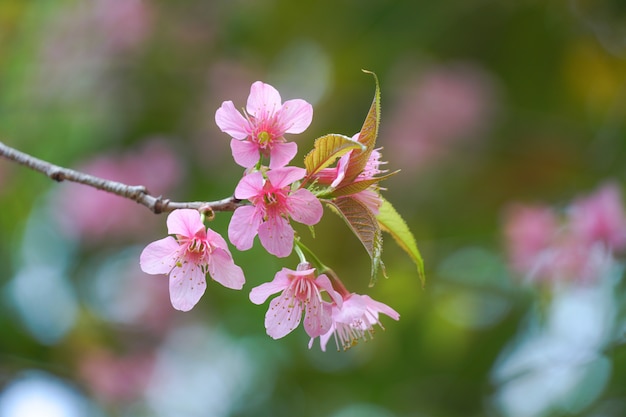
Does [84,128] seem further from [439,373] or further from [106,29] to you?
[439,373]

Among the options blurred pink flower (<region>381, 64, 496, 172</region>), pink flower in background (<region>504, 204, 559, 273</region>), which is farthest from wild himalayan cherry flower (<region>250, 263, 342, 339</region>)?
blurred pink flower (<region>381, 64, 496, 172</region>)

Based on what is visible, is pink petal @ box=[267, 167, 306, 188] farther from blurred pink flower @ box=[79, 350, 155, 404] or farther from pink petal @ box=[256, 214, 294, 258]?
blurred pink flower @ box=[79, 350, 155, 404]

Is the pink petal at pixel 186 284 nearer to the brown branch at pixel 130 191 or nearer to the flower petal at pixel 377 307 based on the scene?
the brown branch at pixel 130 191

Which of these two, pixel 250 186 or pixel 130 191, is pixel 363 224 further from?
pixel 130 191

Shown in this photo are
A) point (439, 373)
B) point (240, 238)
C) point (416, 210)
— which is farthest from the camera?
point (416, 210)

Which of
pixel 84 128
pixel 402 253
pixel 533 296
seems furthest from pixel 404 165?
pixel 84 128

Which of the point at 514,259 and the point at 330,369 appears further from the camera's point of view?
the point at 330,369
